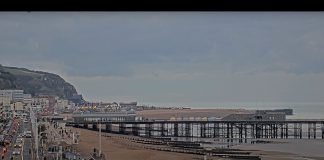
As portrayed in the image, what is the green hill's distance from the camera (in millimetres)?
2127

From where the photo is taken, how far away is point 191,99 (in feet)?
7.21

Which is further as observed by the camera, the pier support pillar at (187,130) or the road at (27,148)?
the pier support pillar at (187,130)

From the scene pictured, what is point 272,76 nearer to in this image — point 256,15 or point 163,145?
point 256,15

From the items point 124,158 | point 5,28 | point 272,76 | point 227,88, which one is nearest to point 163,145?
point 124,158

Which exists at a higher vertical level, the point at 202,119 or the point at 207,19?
the point at 207,19

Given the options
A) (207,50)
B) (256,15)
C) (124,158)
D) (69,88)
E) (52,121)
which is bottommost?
(124,158)

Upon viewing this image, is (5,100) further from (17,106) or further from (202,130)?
(202,130)

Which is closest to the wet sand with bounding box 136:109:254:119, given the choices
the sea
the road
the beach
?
the sea

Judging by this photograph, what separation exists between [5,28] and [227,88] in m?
0.94

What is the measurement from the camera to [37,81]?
2131 millimetres

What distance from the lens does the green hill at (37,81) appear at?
2127 mm

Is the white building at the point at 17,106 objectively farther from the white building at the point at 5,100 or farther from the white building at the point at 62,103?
the white building at the point at 62,103

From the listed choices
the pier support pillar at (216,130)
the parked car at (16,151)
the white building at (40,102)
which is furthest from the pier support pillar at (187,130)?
the parked car at (16,151)

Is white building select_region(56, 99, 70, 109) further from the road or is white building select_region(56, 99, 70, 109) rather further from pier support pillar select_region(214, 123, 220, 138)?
pier support pillar select_region(214, 123, 220, 138)
